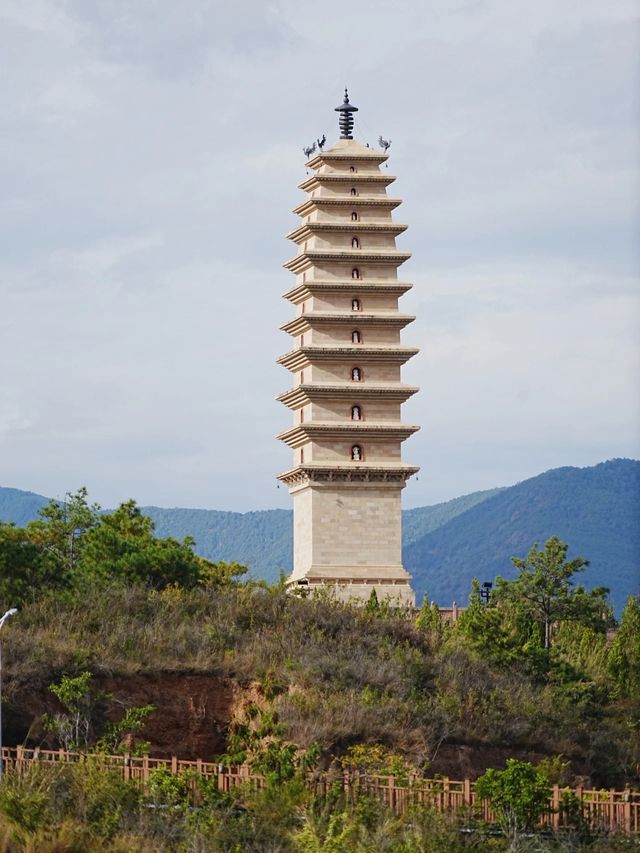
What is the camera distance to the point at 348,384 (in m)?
73.9

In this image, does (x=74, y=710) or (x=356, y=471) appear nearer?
(x=74, y=710)

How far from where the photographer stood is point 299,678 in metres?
49.9

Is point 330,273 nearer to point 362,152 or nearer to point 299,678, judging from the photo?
point 362,152

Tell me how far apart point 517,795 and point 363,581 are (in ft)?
115

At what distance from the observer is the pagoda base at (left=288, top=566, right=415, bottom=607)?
71838mm

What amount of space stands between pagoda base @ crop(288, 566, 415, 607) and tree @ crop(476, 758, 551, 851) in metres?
33.7

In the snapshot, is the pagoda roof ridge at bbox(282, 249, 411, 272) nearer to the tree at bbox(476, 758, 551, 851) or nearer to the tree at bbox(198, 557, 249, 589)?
the tree at bbox(198, 557, 249, 589)

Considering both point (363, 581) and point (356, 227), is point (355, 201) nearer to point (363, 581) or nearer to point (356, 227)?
point (356, 227)

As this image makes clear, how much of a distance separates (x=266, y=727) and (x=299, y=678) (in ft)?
5.95

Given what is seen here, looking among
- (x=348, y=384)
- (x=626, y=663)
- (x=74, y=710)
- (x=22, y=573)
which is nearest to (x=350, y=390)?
(x=348, y=384)

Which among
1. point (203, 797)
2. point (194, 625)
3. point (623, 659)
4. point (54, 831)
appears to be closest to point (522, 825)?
point (203, 797)

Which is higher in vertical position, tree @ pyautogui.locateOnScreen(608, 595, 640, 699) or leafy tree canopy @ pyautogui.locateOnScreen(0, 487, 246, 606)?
leafy tree canopy @ pyautogui.locateOnScreen(0, 487, 246, 606)

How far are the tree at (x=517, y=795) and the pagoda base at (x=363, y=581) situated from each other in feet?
111

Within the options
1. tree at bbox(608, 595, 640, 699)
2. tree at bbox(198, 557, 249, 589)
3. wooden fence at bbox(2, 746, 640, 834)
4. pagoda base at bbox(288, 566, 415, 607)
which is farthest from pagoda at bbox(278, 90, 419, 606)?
wooden fence at bbox(2, 746, 640, 834)
